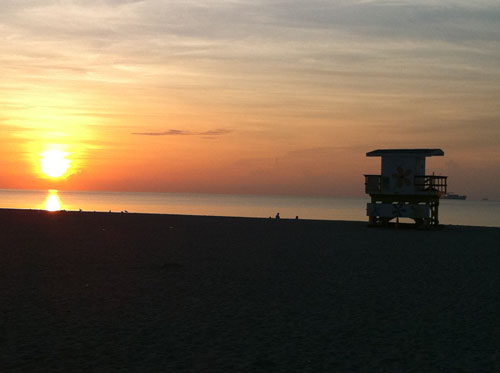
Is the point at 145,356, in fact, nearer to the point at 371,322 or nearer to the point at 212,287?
the point at 371,322

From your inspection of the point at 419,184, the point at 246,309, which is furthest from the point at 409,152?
the point at 246,309

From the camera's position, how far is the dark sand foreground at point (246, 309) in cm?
848

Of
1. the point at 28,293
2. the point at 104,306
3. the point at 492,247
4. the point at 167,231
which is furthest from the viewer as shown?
Answer: the point at 167,231

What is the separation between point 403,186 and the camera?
1515 inches

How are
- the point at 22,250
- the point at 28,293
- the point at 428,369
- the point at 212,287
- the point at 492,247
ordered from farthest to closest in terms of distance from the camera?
the point at 492,247
the point at 22,250
the point at 212,287
the point at 28,293
the point at 428,369

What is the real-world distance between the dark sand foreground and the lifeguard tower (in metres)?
14.5

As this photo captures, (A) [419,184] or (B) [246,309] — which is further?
(A) [419,184]

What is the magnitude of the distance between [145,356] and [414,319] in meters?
5.19

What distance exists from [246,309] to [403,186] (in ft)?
92.6

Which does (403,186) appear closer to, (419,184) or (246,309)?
(419,184)

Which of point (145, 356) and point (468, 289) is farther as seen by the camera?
point (468, 289)

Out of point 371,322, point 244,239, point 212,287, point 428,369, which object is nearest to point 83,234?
point 244,239

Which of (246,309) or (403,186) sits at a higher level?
(403,186)

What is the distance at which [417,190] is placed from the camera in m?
38.3
